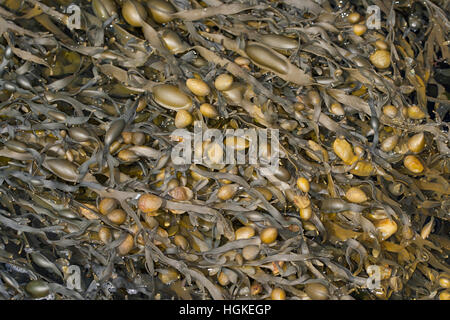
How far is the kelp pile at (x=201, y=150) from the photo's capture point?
1.86ft

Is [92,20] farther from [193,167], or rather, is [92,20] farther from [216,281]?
[216,281]

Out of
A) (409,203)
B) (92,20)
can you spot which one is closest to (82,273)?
(92,20)

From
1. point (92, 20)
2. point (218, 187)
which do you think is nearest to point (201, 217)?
point (218, 187)

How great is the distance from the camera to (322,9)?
623 mm

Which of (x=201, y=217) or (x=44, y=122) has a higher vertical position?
(x=44, y=122)

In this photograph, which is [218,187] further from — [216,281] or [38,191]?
[38,191]

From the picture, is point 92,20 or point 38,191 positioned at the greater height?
point 92,20

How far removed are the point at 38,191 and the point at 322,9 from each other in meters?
0.46

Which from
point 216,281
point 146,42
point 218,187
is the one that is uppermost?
point 146,42

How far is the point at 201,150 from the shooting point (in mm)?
555

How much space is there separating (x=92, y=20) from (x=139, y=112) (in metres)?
0.14

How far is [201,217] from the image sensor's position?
0.58 meters

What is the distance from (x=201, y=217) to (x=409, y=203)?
312mm

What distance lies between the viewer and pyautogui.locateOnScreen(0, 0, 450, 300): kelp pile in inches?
22.3
